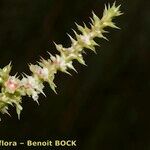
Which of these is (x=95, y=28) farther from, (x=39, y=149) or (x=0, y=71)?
(x=39, y=149)

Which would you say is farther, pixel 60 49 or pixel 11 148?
pixel 11 148

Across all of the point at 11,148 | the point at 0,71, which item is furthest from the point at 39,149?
the point at 0,71

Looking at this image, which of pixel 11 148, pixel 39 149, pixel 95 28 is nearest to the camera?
pixel 95 28

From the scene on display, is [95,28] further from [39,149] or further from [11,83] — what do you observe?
[39,149]

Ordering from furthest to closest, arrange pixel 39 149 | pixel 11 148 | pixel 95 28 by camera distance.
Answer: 1. pixel 39 149
2. pixel 11 148
3. pixel 95 28

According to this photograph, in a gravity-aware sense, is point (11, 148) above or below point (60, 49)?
above

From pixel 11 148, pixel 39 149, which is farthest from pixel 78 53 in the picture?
pixel 39 149
